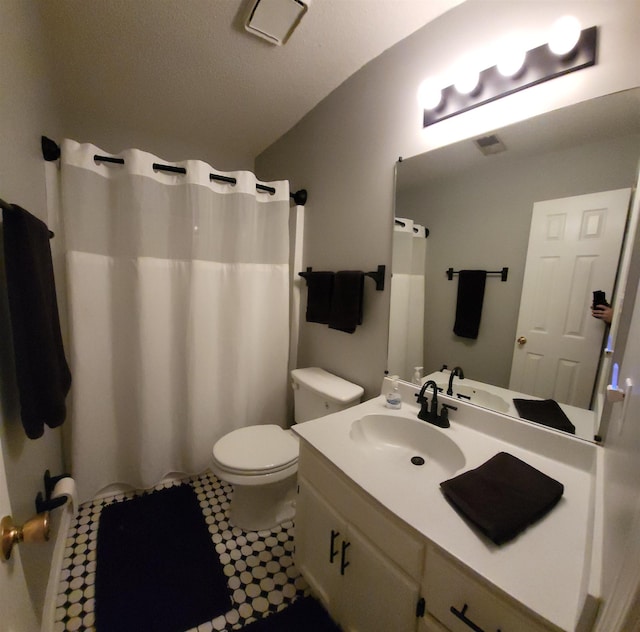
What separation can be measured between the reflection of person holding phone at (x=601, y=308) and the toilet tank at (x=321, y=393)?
0.95 metres

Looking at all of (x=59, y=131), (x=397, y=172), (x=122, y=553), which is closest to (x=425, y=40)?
(x=397, y=172)

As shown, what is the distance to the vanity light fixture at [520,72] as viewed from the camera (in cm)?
82

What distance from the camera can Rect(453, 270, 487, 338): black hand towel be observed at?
45.0 inches

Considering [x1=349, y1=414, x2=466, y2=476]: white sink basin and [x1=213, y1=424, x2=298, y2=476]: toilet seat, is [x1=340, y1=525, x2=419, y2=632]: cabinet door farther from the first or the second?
[x1=213, y1=424, x2=298, y2=476]: toilet seat

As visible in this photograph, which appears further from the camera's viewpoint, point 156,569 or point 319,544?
point 156,569

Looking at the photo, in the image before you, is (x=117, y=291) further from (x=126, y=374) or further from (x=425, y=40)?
(x=425, y=40)

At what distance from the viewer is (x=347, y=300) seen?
4.89ft

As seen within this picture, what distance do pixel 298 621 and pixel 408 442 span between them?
2.60 feet

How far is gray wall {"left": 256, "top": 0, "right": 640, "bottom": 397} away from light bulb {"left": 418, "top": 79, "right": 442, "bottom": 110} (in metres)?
0.03

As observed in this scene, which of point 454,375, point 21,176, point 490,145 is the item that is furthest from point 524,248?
point 21,176

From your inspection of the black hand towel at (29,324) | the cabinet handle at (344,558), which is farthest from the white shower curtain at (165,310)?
the cabinet handle at (344,558)

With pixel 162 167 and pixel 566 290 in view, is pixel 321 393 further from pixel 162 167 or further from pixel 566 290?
pixel 162 167

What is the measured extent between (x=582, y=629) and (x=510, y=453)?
0.54 meters

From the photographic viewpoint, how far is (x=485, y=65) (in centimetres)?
100
